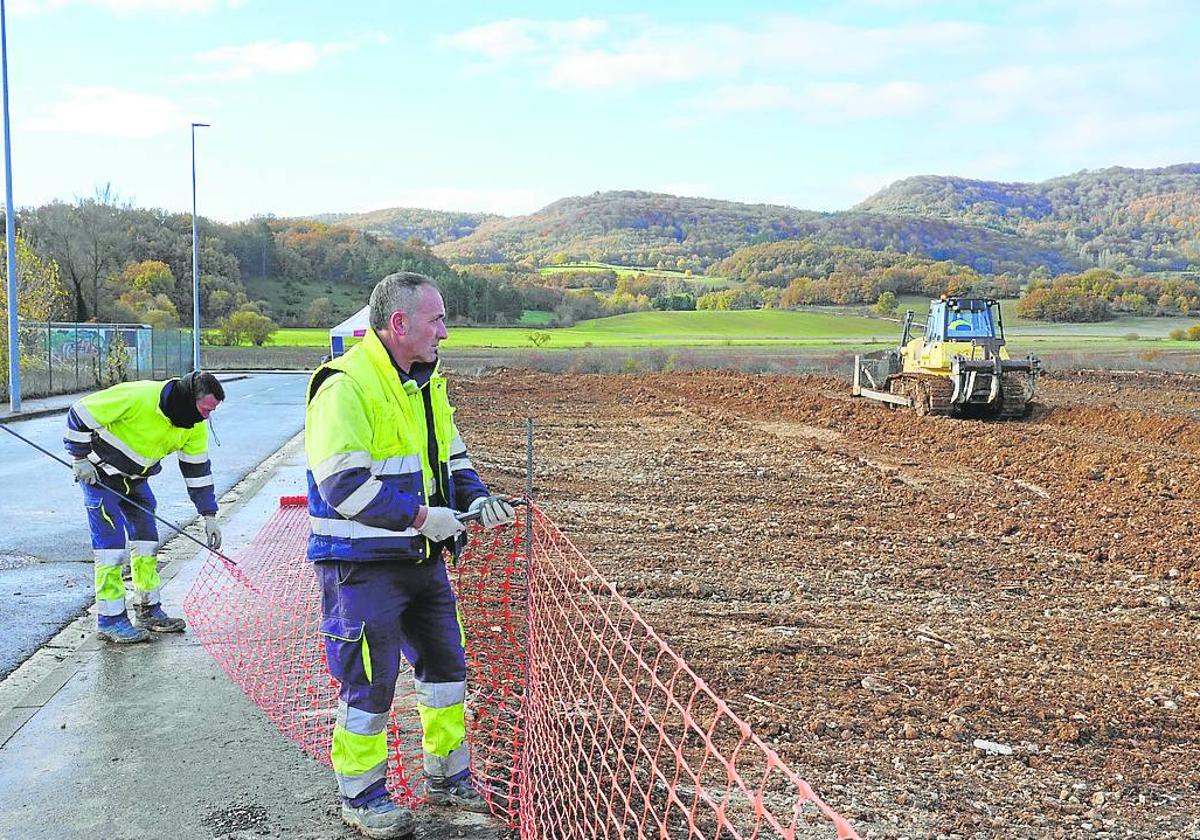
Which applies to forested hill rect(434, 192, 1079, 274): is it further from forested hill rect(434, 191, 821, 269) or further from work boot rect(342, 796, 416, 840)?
work boot rect(342, 796, 416, 840)

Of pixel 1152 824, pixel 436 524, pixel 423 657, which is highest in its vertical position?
pixel 436 524

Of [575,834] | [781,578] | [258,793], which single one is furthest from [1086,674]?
[258,793]

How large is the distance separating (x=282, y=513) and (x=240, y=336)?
58.7m

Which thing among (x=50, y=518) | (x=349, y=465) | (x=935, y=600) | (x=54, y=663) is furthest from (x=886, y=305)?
(x=349, y=465)

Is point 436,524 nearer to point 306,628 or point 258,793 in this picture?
point 258,793

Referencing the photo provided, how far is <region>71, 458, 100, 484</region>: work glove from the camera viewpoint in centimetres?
658

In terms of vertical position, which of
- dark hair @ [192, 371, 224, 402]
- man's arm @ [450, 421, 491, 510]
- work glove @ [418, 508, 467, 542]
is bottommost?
work glove @ [418, 508, 467, 542]

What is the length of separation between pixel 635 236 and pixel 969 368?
16751 cm

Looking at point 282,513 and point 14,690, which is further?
point 282,513

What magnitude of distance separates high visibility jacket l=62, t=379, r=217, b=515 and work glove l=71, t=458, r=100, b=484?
4 cm

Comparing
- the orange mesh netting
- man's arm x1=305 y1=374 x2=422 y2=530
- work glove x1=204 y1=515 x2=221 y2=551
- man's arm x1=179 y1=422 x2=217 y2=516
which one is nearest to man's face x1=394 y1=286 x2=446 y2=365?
man's arm x1=305 y1=374 x2=422 y2=530

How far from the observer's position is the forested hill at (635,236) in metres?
172

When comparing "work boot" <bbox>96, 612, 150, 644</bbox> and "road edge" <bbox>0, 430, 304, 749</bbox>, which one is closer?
"road edge" <bbox>0, 430, 304, 749</bbox>

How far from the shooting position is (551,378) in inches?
1620
